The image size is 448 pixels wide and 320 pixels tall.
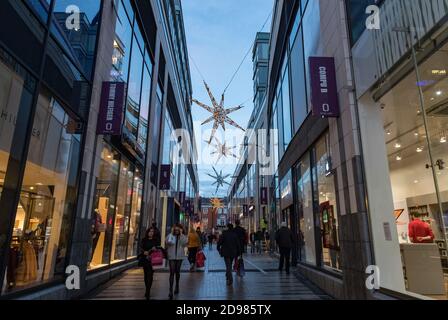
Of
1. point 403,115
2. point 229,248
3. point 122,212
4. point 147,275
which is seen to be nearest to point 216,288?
point 229,248

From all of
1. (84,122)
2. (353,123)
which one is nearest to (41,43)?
(84,122)

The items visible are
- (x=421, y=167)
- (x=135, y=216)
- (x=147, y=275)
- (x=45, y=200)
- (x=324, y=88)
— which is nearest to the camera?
(x=45, y=200)

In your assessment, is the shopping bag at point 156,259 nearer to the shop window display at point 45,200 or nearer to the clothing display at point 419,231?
the shop window display at point 45,200

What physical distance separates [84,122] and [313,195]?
25.3 feet

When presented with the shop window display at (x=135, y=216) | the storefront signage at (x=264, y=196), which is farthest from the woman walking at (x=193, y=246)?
the storefront signage at (x=264, y=196)

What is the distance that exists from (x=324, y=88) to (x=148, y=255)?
6.10 metres

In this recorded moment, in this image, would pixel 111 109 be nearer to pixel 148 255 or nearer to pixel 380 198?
pixel 148 255

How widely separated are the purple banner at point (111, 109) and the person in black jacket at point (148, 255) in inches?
127

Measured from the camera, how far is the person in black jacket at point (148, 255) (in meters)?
7.52

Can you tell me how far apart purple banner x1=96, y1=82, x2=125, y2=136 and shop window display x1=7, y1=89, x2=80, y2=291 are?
1.01 metres

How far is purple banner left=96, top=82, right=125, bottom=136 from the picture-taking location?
911 cm

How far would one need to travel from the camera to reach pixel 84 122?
336 inches

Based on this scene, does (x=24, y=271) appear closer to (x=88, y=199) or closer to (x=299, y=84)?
(x=88, y=199)

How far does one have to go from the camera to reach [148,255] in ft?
25.0
